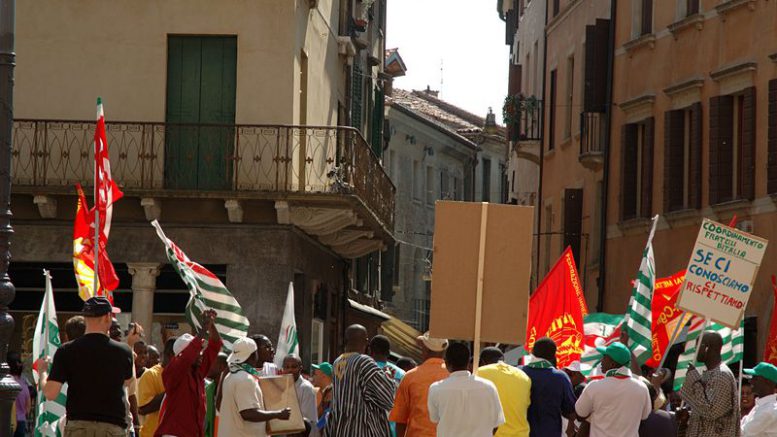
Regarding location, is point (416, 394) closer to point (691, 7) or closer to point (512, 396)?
point (512, 396)

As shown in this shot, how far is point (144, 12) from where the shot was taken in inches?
1149

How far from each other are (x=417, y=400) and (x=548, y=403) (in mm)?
1036

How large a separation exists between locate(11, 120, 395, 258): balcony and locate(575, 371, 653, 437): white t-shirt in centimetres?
1443

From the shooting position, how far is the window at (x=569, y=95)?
4125 cm

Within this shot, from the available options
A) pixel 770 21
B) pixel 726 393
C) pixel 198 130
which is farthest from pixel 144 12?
pixel 726 393

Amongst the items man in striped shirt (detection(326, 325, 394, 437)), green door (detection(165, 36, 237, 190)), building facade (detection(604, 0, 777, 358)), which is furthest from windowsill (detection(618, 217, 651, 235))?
man in striped shirt (detection(326, 325, 394, 437))

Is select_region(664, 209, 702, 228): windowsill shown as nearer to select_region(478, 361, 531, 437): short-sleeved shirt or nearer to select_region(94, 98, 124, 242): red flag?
select_region(94, 98, 124, 242): red flag

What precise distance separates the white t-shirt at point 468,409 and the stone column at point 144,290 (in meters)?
16.2

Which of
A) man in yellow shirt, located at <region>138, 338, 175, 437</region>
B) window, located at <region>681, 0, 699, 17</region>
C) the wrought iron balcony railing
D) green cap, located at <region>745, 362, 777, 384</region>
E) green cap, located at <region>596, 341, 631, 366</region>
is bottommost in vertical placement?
man in yellow shirt, located at <region>138, 338, 175, 437</region>

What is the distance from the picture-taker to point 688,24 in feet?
107

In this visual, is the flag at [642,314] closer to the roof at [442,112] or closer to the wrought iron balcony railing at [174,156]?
the wrought iron balcony railing at [174,156]

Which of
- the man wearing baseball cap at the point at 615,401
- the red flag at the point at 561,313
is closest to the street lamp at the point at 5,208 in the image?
the man wearing baseball cap at the point at 615,401

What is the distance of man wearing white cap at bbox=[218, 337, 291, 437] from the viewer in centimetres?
1520

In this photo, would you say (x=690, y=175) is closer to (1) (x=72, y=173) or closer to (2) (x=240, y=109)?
(2) (x=240, y=109)
